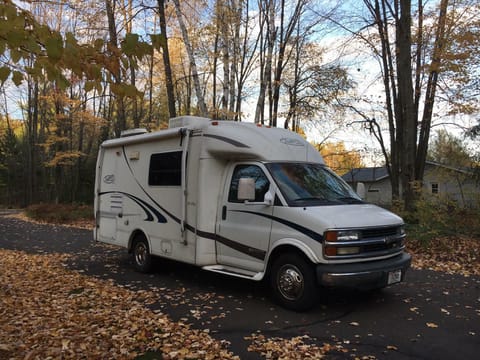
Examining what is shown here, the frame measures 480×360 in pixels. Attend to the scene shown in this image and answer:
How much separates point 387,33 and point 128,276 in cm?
1518

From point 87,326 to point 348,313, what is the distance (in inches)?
135

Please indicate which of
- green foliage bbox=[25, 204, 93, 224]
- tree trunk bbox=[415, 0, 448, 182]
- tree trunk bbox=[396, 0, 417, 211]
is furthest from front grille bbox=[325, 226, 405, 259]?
green foliage bbox=[25, 204, 93, 224]

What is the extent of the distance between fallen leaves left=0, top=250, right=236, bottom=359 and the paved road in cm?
38

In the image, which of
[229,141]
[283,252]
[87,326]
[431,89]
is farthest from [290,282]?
[431,89]

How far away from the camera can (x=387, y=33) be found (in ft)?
57.7

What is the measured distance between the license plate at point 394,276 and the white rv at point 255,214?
0.07ft

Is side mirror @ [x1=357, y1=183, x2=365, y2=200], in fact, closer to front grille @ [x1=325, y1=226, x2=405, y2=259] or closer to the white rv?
the white rv

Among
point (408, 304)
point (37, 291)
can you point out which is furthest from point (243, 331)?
point (37, 291)

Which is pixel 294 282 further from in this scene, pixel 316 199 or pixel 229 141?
pixel 229 141

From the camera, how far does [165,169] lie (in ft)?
25.6

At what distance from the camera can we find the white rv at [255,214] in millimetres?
5434

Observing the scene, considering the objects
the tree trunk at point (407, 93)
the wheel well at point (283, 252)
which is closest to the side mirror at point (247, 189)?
the wheel well at point (283, 252)

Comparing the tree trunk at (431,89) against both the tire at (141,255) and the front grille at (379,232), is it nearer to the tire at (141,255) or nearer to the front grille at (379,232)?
the front grille at (379,232)

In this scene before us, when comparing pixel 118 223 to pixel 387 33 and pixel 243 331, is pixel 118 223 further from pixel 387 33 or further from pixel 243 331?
pixel 387 33
